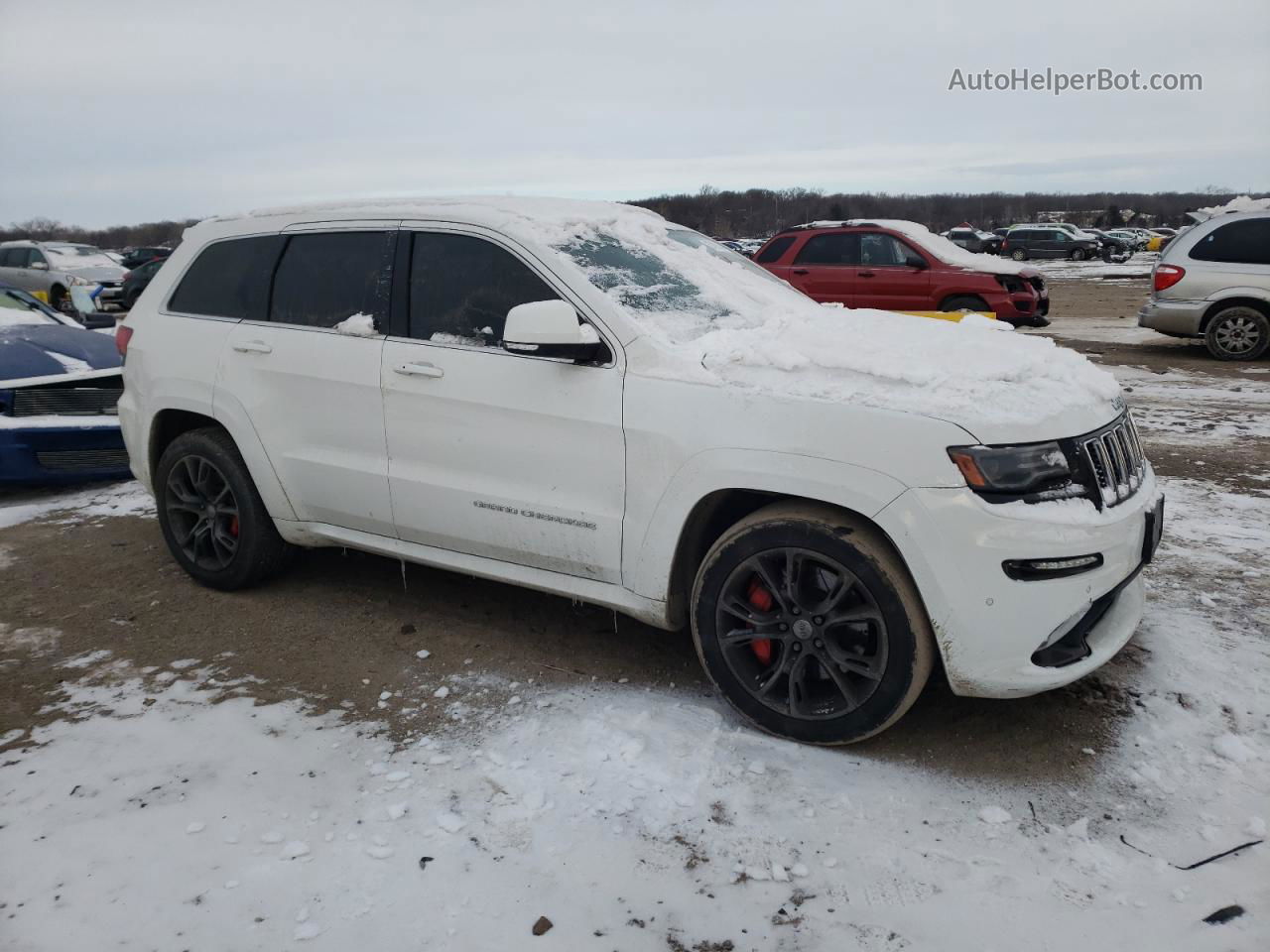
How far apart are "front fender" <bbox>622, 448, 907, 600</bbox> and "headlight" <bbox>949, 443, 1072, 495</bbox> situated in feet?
0.62

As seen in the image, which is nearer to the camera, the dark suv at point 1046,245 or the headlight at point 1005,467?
the headlight at point 1005,467

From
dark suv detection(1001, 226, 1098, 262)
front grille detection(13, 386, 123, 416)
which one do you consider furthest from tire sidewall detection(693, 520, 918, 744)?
dark suv detection(1001, 226, 1098, 262)

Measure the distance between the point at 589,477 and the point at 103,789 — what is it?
184cm

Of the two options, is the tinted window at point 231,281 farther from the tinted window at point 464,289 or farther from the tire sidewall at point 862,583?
the tire sidewall at point 862,583

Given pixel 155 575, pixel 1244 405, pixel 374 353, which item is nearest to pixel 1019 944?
pixel 374 353

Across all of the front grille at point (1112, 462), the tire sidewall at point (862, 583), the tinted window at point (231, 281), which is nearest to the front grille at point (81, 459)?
the tinted window at point (231, 281)

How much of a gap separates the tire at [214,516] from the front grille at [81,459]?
1939 mm

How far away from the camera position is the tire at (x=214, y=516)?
14.2ft

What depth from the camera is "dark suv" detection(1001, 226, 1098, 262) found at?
45656 mm

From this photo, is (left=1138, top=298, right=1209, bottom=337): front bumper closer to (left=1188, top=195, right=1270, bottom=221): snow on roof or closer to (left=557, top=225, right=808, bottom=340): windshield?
(left=1188, top=195, right=1270, bottom=221): snow on roof

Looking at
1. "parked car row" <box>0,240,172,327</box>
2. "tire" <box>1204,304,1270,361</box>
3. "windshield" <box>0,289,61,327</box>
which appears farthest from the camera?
"parked car row" <box>0,240,172,327</box>

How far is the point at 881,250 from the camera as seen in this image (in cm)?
1211

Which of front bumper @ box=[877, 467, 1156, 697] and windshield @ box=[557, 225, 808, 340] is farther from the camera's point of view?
windshield @ box=[557, 225, 808, 340]

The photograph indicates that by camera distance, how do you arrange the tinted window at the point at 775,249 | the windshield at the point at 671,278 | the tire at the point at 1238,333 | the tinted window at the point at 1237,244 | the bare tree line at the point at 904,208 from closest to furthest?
the windshield at the point at 671,278, the tinted window at the point at 1237,244, the tire at the point at 1238,333, the tinted window at the point at 775,249, the bare tree line at the point at 904,208
